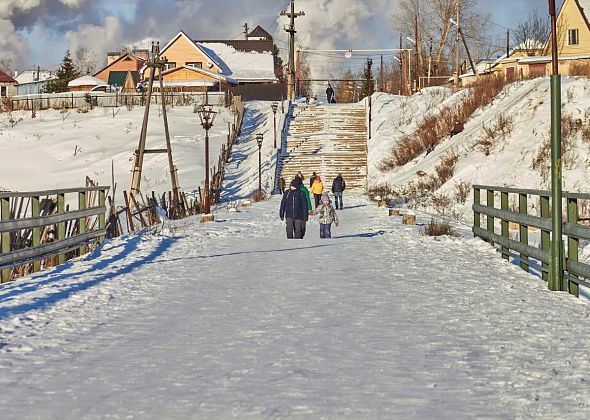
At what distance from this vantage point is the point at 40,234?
48.1 feet

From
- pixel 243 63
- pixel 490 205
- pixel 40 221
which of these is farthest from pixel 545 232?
pixel 243 63

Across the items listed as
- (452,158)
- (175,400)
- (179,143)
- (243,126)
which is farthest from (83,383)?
(243,126)

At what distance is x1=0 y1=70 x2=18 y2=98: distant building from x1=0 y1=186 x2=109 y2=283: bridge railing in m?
105

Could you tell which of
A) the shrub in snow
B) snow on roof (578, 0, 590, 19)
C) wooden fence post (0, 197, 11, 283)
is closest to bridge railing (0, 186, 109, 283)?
wooden fence post (0, 197, 11, 283)

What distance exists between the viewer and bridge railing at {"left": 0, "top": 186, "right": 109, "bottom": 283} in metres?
11.9

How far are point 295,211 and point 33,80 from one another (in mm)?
129822

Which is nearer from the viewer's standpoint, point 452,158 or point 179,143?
point 452,158

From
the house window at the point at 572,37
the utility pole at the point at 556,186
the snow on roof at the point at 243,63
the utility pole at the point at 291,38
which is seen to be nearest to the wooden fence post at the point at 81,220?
the utility pole at the point at 556,186

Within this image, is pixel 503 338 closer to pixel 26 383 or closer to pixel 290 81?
pixel 26 383

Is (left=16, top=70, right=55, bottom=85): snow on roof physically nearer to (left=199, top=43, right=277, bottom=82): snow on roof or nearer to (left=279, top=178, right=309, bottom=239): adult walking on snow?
(left=199, top=43, right=277, bottom=82): snow on roof

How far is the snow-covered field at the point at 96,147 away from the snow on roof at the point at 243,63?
25.3 m

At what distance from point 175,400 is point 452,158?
1381 inches

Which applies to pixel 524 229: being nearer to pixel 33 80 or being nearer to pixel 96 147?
pixel 96 147

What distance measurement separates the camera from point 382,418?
496 cm
